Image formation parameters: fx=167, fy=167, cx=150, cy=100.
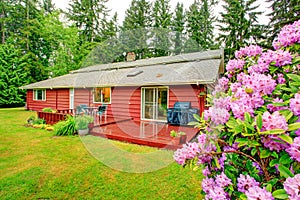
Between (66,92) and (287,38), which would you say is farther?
(66,92)

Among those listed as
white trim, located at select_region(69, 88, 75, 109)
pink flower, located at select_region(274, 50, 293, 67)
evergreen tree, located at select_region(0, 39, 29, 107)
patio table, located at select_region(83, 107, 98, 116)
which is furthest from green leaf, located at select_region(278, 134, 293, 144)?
evergreen tree, located at select_region(0, 39, 29, 107)

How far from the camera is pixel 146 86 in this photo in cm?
793

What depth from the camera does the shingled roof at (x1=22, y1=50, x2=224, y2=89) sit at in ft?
22.2

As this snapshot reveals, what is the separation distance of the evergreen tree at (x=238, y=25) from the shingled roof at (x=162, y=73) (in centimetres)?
945

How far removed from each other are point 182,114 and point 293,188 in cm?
586

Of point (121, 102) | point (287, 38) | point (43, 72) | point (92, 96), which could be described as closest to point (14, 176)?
point (287, 38)

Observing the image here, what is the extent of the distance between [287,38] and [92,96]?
9.60 meters

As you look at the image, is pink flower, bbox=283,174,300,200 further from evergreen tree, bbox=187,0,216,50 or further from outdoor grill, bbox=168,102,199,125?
evergreen tree, bbox=187,0,216,50

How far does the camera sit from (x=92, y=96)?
9773 millimetres

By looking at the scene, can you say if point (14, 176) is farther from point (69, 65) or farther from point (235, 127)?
point (69, 65)

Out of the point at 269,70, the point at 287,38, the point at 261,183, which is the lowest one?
the point at 261,183

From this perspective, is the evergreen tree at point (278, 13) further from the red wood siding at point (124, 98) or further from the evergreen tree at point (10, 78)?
the evergreen tree at point (10, 78)

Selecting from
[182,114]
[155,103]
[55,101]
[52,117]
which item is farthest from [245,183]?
[55,101]

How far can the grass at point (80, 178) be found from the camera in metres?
2.64
